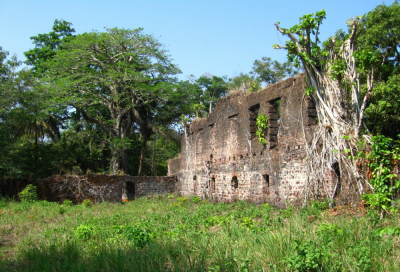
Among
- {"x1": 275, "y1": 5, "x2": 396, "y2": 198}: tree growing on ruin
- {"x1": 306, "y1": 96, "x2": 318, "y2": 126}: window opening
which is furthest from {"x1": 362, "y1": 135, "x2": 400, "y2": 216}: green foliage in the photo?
{"x1": 306, "y1": 96, "x2": 318, "y2": 126}: window opening

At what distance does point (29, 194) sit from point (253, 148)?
10115 mm

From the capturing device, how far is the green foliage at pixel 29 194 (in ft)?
56.0

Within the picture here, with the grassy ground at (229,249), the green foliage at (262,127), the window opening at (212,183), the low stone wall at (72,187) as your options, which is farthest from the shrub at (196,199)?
the grassy ground at (229,249)

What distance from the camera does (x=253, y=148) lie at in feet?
45.1

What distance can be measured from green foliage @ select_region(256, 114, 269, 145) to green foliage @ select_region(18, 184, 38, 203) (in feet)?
33.5

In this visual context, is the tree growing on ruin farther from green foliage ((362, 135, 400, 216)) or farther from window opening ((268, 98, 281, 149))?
window opening ((268, 98, 281, 149))

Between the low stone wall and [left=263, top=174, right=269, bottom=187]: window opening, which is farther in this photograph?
the low stone wall

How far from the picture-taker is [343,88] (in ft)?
33.7

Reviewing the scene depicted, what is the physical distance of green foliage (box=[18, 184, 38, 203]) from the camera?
1706 centimetres

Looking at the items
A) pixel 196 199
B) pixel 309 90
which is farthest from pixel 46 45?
pixel 309 90

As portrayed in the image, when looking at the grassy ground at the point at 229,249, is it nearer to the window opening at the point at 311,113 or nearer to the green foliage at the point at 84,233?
the green foliage at the point at 84,233

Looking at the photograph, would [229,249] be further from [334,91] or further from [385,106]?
[385,106]

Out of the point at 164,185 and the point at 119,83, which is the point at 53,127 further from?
the point at 164,185

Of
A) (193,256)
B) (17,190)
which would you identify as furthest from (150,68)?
(193,256)
